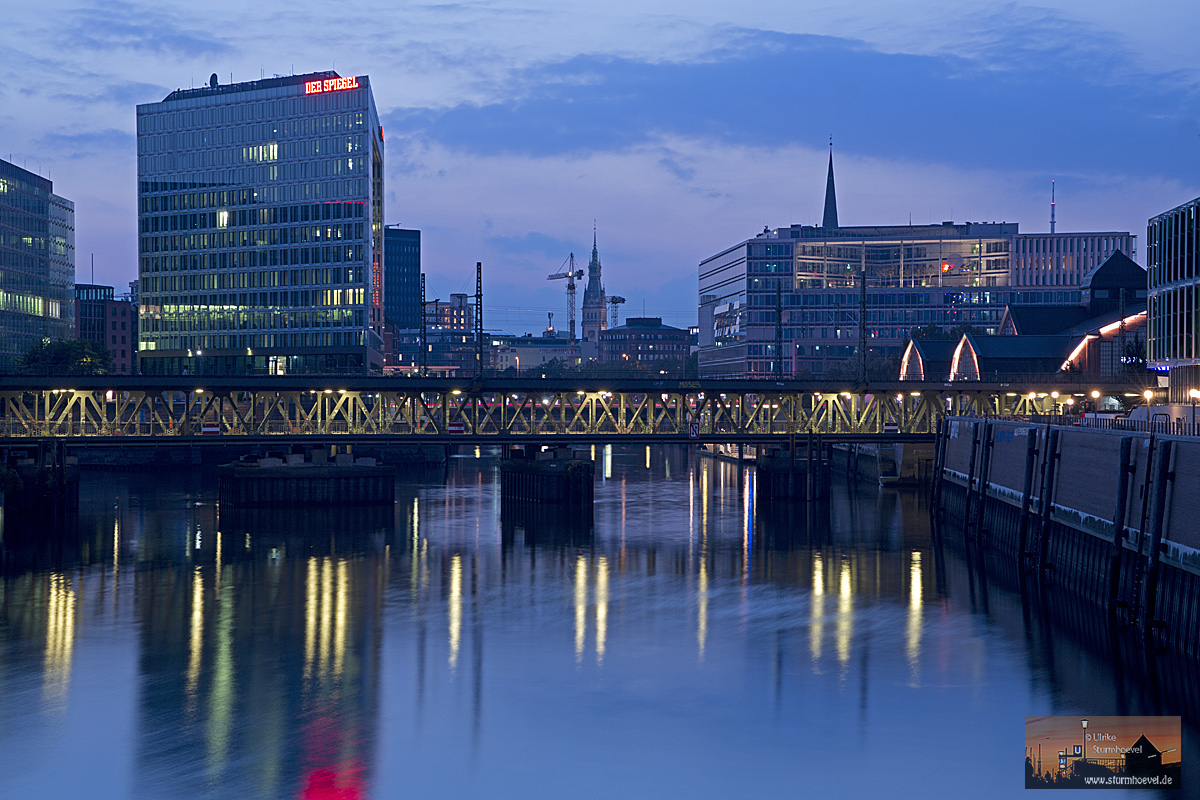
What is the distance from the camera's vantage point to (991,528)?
277 ft

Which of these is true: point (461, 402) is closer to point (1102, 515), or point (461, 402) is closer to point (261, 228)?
point (1102, 515)

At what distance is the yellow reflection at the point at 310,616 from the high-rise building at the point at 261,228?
111 meters

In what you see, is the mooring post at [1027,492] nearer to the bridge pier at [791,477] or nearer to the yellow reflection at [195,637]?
the bridge pier at [791,477]

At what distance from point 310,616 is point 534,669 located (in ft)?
50.4

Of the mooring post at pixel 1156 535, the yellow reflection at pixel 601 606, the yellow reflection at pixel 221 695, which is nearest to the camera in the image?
the yellow reflection at pixel 221 695

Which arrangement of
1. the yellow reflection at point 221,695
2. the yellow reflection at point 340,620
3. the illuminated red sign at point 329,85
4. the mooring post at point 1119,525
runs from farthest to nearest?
the illuminated red sign at point 329,85 → the mooring post at point 1119,525 → the yellow reflection at point 340,620 → the yellow reflection at point 221,695

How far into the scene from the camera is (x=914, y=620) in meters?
57.0

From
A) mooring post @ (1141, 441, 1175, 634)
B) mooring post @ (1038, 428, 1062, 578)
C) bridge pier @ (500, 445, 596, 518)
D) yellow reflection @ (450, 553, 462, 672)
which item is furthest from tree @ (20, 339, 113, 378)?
mooring post @ (1141, 441, 1175, 634)

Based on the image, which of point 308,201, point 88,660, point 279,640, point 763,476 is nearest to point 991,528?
point 763,476

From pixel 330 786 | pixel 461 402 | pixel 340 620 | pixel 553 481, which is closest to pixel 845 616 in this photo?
pixel 340 620

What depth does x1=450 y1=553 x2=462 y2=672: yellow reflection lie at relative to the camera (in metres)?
50.8

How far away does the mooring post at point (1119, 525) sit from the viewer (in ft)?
175

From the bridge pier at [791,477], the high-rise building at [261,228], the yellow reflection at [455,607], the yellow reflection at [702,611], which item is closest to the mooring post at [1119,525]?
the yellow reflection at [702,611]

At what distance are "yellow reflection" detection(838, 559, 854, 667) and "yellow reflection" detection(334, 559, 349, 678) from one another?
2040 cm
